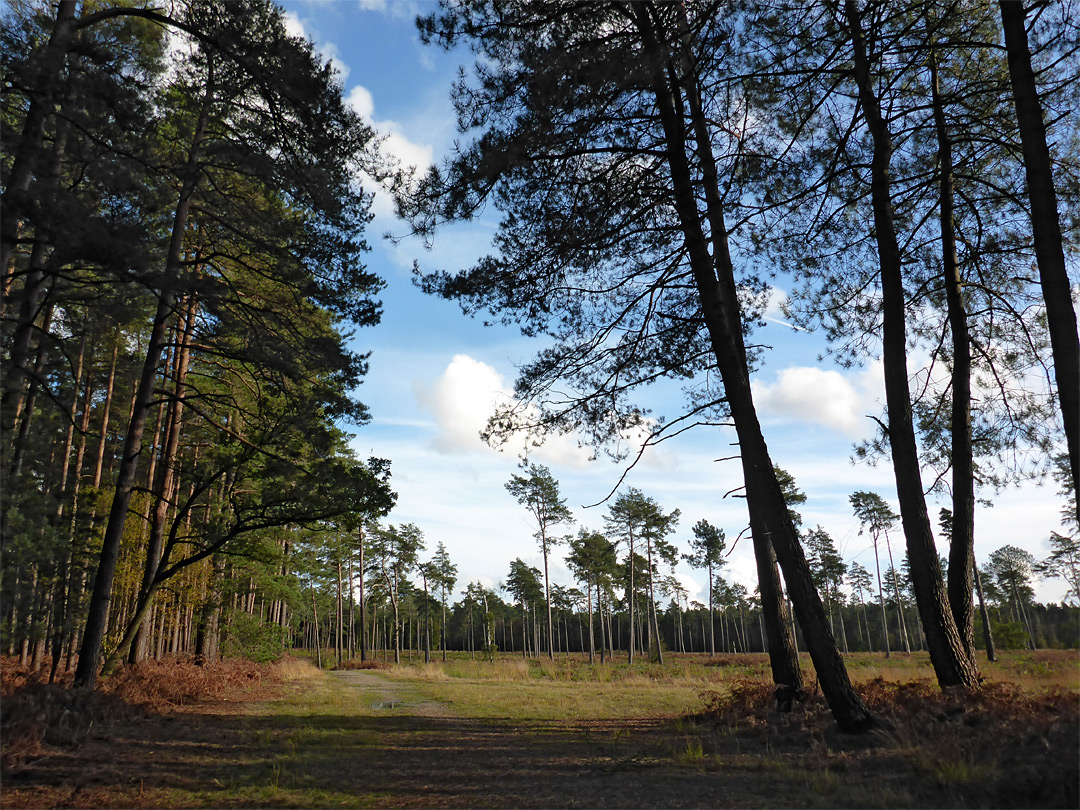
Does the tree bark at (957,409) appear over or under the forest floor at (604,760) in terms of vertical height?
over

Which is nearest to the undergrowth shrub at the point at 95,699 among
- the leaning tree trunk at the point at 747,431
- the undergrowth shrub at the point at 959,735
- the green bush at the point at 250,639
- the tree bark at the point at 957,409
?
the green bush at the point at 250,639

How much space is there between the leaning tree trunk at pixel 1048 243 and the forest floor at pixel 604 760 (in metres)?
2.18

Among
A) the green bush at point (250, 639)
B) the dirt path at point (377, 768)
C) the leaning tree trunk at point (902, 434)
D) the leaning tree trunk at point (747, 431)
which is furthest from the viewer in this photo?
the green bush at point (250, 639)

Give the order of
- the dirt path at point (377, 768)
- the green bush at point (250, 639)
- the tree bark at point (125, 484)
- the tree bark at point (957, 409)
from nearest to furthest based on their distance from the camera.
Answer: the dirt path at point (377, 768), the tree bark at point (957, 409), the tree bark at point (125, 484), the green bush at point (250, 639)

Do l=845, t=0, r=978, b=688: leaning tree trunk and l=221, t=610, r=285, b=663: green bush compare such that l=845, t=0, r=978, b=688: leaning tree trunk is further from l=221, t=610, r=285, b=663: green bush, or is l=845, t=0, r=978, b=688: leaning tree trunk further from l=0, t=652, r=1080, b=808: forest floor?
l=221, t=610, r=285, b=663: green bush

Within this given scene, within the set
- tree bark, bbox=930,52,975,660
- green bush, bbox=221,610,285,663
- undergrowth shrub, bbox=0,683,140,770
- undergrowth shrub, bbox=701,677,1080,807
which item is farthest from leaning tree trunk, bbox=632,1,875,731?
green bush, bbox=221,610,285,663

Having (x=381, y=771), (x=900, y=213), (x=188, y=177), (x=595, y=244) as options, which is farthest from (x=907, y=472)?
(x=188, y=177)

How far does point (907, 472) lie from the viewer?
8008 mm

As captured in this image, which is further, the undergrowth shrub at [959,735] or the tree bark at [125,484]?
the tree bark at [125,484]

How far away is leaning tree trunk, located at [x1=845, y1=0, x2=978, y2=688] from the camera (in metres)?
7.43

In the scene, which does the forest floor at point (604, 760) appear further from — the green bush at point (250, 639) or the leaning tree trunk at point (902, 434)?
the green bush at point (250, 639)

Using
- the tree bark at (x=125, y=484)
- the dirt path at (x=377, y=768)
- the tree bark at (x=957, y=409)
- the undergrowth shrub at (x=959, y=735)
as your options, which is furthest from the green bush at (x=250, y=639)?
the tree bark at (x=957, y=409)

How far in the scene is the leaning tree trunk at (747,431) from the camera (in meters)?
6.73

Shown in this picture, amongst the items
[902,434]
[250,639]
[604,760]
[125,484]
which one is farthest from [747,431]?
[250,639]
